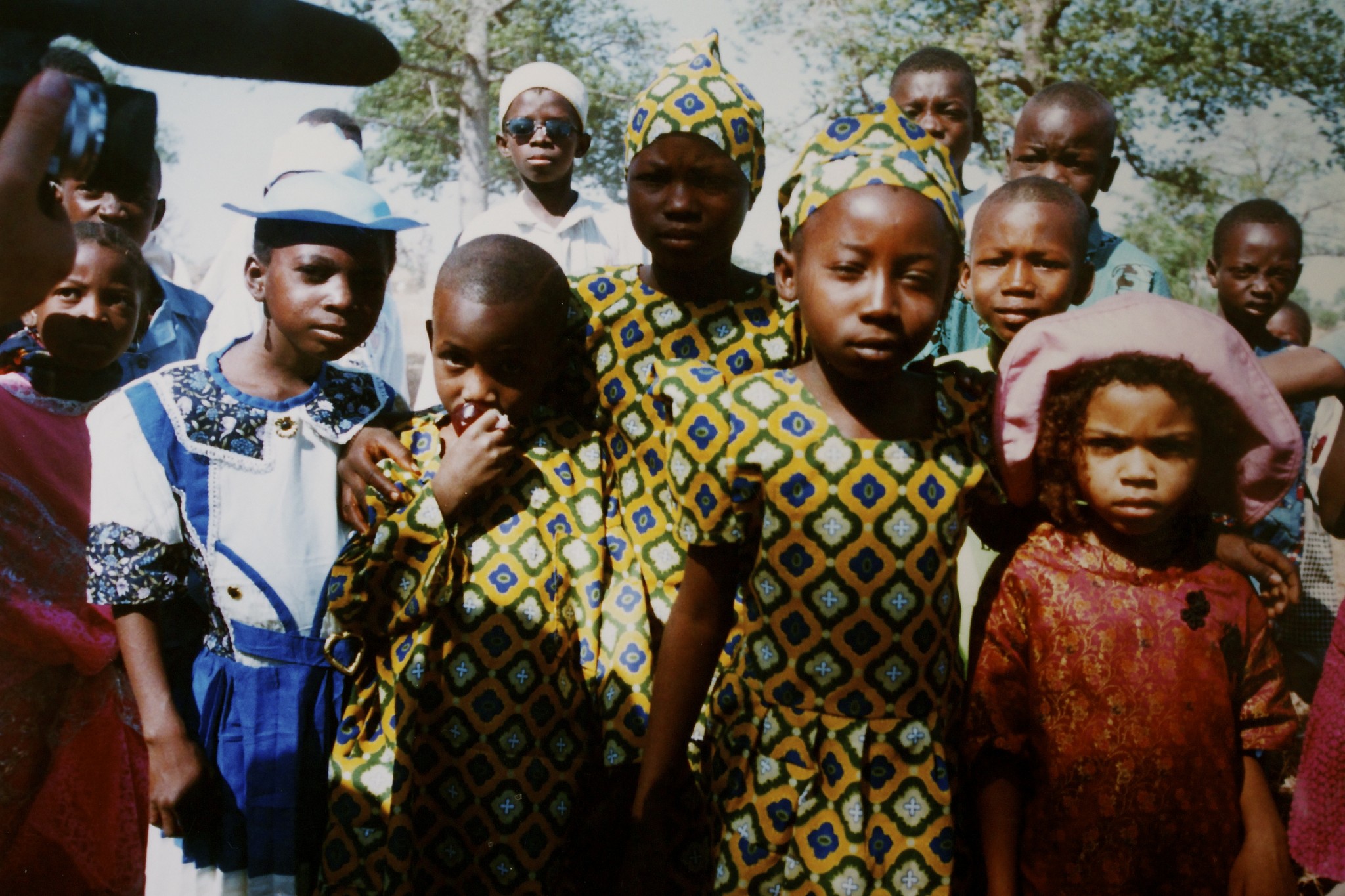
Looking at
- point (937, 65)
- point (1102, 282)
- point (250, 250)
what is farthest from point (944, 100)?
point (250, 250)

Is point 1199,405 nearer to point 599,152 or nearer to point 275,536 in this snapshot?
point 275,536

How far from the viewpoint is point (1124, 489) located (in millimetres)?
1869

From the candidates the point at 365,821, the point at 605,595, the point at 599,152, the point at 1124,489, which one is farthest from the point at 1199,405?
the point at 599,152

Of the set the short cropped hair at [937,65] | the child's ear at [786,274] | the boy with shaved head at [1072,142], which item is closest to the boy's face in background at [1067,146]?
the boy with shaved head at [1072,142]

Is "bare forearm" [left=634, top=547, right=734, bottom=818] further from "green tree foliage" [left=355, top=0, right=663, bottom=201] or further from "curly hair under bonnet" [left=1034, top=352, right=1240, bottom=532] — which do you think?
"green tree foliage" [left=355, top=0, right=663, bottom=201]

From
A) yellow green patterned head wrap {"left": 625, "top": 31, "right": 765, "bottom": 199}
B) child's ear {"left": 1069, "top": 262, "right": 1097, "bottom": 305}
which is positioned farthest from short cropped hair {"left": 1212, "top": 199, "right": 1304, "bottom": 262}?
yellow green patterned head wrap {"left": 625, "top": 31, "right": 765, "bottom": 199}

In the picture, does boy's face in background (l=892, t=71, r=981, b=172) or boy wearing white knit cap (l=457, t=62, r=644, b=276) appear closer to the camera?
boy's face in background (l=892, t=71, r=981, b=172)

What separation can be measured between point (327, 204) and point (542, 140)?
2.42 m

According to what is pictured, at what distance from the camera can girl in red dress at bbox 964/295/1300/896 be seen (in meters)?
1.83

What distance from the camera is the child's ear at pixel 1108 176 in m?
3.64

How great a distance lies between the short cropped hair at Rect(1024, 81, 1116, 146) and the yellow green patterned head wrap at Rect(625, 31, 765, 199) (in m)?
1.63

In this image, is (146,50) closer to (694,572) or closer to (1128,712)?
(694,572)

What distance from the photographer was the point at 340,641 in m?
2.18

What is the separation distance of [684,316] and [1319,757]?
1.73 meters
